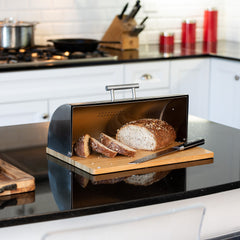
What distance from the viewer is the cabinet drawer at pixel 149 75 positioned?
3.59m

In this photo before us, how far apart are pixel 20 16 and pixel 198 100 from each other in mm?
1508

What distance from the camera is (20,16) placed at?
3934mm

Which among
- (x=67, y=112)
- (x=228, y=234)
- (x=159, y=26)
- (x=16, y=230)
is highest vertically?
(x=159, y=26)

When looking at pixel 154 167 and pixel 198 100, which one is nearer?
pixel 154 167

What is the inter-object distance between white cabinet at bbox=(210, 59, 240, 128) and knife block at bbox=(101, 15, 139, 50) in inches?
25.1

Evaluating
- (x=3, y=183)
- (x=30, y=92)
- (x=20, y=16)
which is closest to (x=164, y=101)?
(x=3, y=183)

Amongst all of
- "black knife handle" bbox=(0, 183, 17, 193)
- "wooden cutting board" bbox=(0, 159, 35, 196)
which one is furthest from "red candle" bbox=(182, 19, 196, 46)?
"black knife handle" bbox=(0, 183, 17, 193)

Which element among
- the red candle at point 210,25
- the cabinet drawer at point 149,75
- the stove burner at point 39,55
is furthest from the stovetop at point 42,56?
the red candle at point 210,25

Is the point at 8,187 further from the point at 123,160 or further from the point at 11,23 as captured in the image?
the point at 11,23

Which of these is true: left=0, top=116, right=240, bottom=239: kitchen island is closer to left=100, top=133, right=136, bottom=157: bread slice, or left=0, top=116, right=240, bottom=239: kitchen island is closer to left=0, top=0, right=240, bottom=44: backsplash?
left=100, top=133, right=136, bottom=157: bread slice

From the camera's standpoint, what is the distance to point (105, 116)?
1803 mm

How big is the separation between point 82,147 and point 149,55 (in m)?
2.20

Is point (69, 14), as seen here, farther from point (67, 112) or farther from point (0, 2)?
point (67, 112)

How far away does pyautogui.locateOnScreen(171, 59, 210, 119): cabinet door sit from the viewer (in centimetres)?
378
